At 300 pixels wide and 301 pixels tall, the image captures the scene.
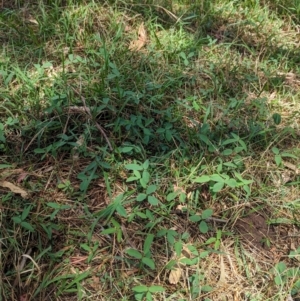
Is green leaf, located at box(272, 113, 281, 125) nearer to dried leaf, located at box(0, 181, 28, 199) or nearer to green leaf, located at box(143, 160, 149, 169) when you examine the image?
green leaf, located at box(143, 160, 149, 169)

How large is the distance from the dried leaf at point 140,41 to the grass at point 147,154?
3cm

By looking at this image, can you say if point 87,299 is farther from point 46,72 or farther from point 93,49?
point 93,49

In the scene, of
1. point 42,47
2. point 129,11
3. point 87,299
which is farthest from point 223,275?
point 129,11

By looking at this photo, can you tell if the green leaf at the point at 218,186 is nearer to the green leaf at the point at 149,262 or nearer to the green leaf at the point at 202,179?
the green leaf at the point at 202,179

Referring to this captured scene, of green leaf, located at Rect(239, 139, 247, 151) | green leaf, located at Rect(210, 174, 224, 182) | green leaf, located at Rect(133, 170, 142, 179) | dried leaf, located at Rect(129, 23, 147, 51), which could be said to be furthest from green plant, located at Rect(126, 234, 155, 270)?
dried leaf, located at Rect(129, 23, 147, 51)

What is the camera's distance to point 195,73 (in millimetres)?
2691

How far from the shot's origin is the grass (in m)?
1.88

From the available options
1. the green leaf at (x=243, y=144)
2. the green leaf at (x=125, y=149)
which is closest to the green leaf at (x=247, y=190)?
the green leaf at (x=243, y=144)

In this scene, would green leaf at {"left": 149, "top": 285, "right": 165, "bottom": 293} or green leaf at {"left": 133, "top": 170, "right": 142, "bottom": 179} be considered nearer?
green leaf at {"left": 149, "top": 285, "right": 165, "bottom": 293}

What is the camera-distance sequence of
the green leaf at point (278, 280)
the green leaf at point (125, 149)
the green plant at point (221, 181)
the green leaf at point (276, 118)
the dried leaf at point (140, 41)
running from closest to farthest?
the green leaf at point (278, 280) < the green plant at point (221, 181) < the green leaf at point (125, 149) < the green leaf at point (276, 118) < the dried leaf at point (140, 41)

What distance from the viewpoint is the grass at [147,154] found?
6.17ft

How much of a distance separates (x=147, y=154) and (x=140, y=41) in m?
0.91

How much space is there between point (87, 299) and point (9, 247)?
1.29 feet

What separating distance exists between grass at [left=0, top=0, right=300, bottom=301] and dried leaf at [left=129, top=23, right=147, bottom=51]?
0.03 meters
